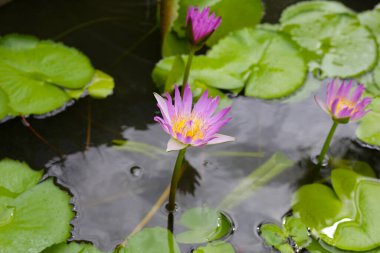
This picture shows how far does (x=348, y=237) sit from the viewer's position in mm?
1324

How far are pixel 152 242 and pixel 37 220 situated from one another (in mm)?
295

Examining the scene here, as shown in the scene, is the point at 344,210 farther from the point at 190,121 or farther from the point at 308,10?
the point at 308,10

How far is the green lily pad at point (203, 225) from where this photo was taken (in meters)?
1.32

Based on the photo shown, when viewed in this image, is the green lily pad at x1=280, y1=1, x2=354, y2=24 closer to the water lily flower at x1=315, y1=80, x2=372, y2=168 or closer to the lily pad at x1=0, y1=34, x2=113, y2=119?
the water lily flower at x1=315, y1=80, x2=372, y2=168

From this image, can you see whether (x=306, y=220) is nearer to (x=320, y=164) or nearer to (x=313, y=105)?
(x=320, y=164)

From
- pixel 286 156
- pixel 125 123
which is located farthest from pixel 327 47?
pixel 125 123

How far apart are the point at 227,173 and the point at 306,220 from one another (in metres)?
0.27

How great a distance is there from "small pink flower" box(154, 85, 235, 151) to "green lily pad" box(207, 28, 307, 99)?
49cm

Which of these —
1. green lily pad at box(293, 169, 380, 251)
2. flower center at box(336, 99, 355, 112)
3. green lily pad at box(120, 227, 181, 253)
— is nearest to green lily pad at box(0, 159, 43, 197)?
green lily pad at box(120, 227, 181, 253)

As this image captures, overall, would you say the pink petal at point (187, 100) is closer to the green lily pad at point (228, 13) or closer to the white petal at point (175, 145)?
the white petal at point (175, 145)

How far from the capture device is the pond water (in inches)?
54.7

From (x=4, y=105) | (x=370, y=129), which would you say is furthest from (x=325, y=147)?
(x=4, y=105)

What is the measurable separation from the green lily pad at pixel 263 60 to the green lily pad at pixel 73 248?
76cm

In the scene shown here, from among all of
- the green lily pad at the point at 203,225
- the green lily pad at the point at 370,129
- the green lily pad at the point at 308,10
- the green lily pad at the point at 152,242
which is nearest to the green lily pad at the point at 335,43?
the green lily pad at the point at 308,10
